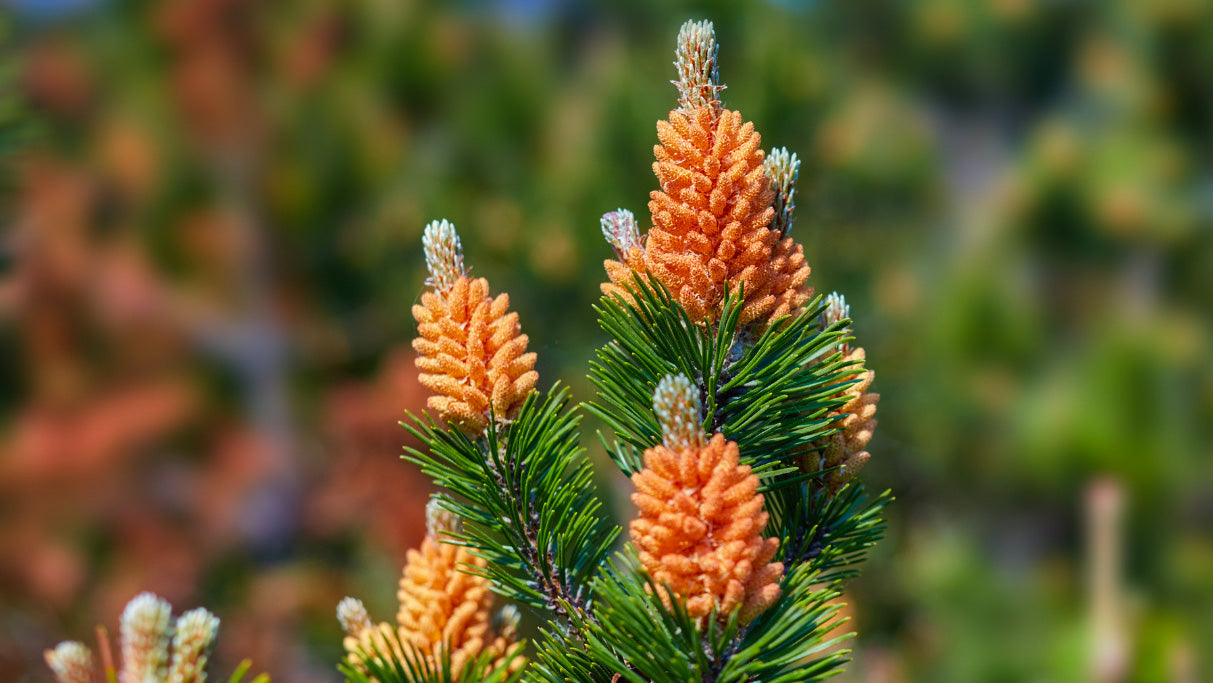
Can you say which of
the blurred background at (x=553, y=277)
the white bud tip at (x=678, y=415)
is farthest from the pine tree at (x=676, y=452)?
the blurred background at (x=553, y=277)

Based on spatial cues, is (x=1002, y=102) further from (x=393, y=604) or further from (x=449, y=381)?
(x=449, y=381)

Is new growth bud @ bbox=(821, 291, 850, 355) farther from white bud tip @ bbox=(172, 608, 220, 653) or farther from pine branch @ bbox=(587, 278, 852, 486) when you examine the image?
white bud tip @ bbox=(172, 608, 220, 653)

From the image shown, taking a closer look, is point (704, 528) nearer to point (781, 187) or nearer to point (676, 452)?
point (676, 452)

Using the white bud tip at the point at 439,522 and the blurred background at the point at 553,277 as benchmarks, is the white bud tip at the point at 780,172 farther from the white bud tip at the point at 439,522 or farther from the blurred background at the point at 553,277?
the blurred background at the point at 553,277

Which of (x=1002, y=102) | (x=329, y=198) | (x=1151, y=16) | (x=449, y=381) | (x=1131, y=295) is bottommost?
(x=449, y=381)

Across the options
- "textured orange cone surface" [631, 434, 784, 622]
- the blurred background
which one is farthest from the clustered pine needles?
the blurred background

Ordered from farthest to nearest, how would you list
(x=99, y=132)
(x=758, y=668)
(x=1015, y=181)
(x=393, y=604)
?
(x=99, y=132) → (x=1015, y=181) → (x=393, y=604) → (x=758, y=668)

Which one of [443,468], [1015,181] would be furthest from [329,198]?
[443,468]
